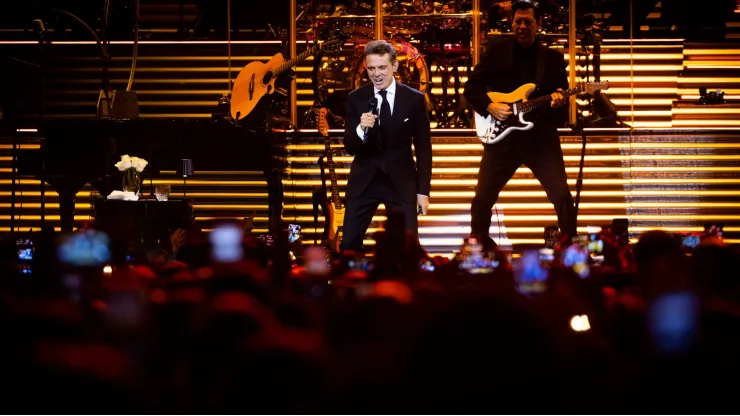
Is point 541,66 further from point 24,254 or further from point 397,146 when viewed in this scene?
point 24,254

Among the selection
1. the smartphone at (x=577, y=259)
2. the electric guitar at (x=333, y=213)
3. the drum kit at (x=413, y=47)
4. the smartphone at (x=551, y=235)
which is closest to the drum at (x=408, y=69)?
the drum kit at (x=413, y=47)

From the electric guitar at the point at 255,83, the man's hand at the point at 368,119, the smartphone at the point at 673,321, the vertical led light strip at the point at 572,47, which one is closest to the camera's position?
the smartphone at the point at 673,321

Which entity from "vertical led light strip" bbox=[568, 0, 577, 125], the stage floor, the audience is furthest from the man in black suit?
"vertical led light strip" bbox=[568, 0, 577, 125]

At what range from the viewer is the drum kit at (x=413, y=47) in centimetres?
1199

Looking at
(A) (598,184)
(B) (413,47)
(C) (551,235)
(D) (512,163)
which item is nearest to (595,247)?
(D) (512,163)

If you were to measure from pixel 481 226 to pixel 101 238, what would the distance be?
460 centimetres

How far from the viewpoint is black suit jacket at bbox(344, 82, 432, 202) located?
6.86 m

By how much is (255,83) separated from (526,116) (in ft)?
12.3

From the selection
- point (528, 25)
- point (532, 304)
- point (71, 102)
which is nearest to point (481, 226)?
point (528, 25)

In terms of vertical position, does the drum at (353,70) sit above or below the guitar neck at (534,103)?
above

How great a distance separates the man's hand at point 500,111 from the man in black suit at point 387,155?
1144 millimetres

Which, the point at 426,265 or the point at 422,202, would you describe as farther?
the point at 422,202

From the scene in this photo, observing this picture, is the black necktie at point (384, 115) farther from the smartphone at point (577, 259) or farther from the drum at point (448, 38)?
the drum at point (448, 38)

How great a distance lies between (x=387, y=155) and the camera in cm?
689
